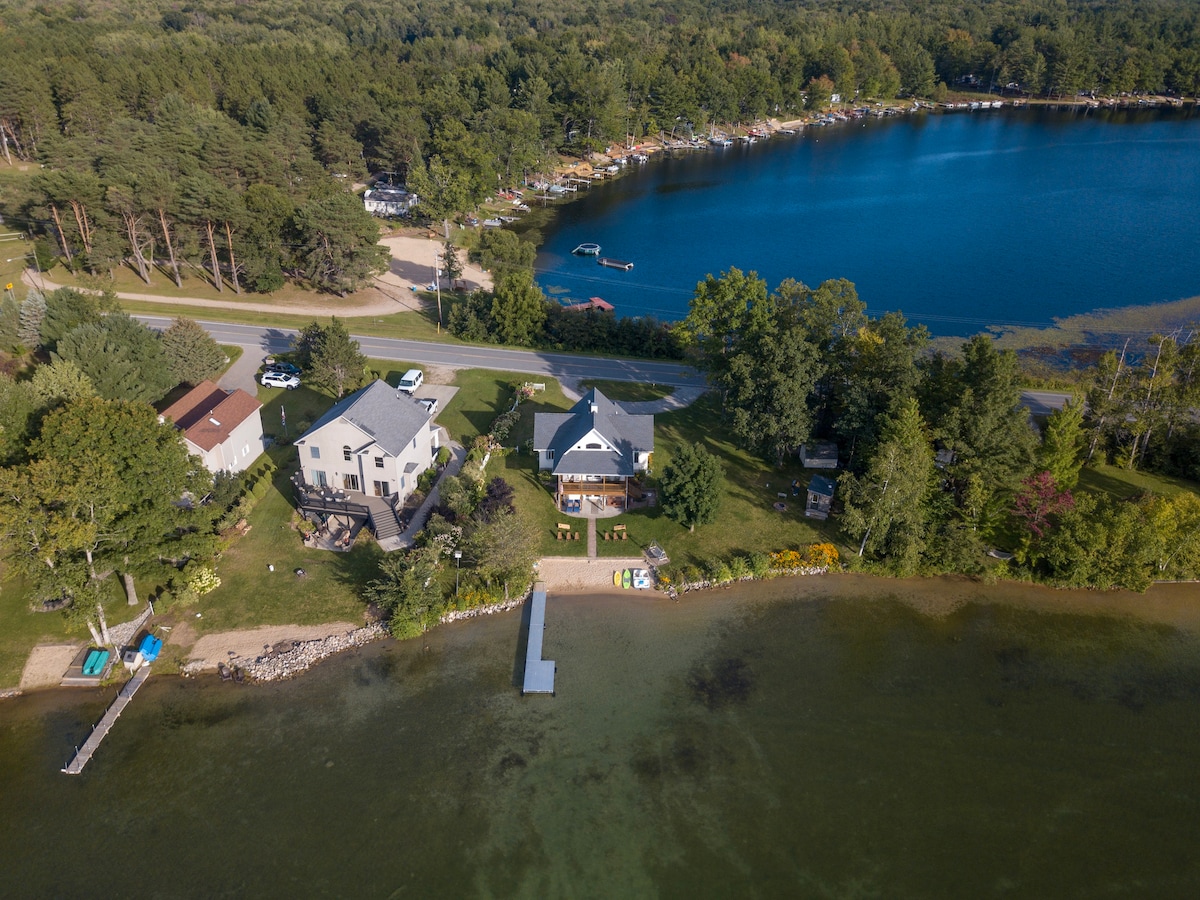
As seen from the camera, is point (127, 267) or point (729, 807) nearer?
point (729, 807)

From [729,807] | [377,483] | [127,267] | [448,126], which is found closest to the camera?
[729,807]

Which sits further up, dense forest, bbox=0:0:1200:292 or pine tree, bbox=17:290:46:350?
dense forest, bbox=0:0:1200:292

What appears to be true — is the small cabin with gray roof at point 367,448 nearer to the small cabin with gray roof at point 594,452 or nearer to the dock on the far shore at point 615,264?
the small cabin with gray roof at point 594,452

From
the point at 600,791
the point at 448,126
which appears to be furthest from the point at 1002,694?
the point at 448,126

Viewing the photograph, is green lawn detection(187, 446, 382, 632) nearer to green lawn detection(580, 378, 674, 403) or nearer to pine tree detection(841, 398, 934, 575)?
green lawn detection(580, 378, 674, 403)

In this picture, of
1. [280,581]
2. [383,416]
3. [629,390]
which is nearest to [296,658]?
[280,581]

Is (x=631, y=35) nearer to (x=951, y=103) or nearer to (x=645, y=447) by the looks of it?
(x=951, y=103)

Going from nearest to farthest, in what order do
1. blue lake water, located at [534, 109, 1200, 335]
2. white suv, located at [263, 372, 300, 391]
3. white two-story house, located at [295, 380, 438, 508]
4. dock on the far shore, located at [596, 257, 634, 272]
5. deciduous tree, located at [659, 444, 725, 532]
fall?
deciduous tree, located at [659, 444, 725, 532] < white two-story house, located at [295, 380, 438, 508] < white suv, located at [263, 372, 300, 391] < blue lake water, located at [534, 109, 1200, 335] < dock on the far shore, located at [596, 257, 634, 272]

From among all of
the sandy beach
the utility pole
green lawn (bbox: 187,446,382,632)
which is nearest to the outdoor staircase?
green lawn (bbox: 187,446,382,632)
